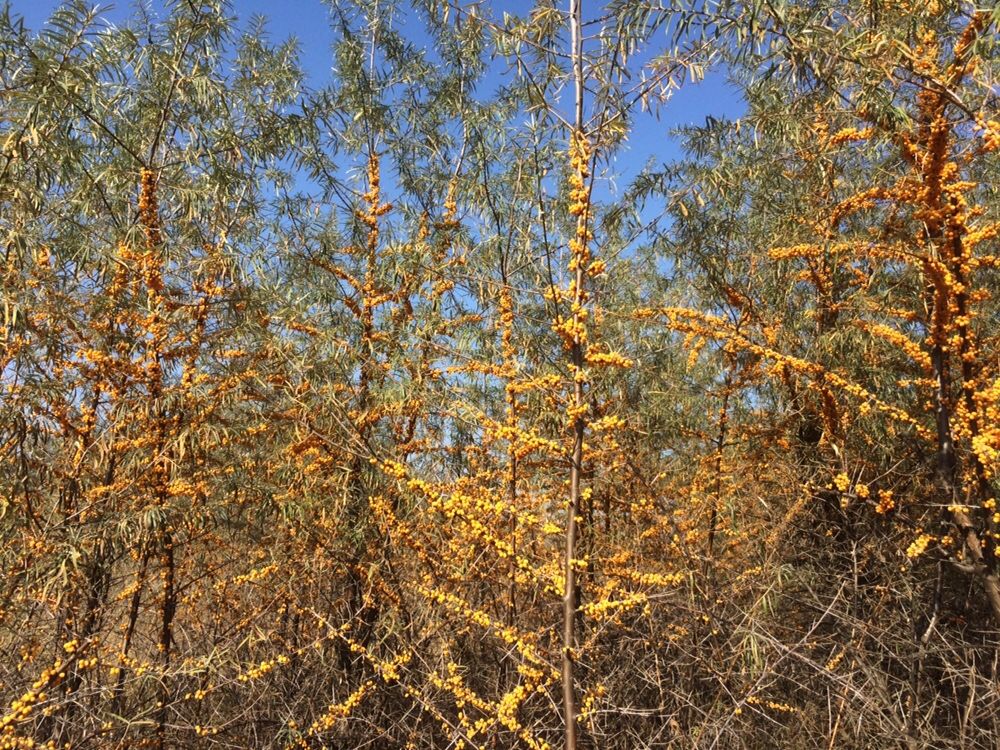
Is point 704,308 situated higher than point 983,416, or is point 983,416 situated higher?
point 704,308

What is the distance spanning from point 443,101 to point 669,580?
144 inches

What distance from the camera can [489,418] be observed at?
2758 millimetres

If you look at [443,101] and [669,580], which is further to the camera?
[443,101]

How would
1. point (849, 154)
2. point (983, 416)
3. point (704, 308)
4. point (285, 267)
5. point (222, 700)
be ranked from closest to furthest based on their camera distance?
point (983, 416) → point (222, 700) → point (849, 154) → point (285, 267) → point (704, 308)

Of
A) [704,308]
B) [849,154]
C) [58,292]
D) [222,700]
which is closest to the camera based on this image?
[58,292]

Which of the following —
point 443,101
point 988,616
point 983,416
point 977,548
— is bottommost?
point 988,616

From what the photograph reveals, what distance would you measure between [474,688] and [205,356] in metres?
2.40

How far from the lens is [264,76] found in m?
4.15

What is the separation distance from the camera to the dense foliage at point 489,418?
2.55 metres

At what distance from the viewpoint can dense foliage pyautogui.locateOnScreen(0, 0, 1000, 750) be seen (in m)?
2.55

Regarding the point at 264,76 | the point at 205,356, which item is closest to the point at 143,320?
the point at 205,356

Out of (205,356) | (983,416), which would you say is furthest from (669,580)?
(205,356)

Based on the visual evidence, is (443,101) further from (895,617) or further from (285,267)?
(895,617)

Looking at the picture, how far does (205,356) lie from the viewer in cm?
332
